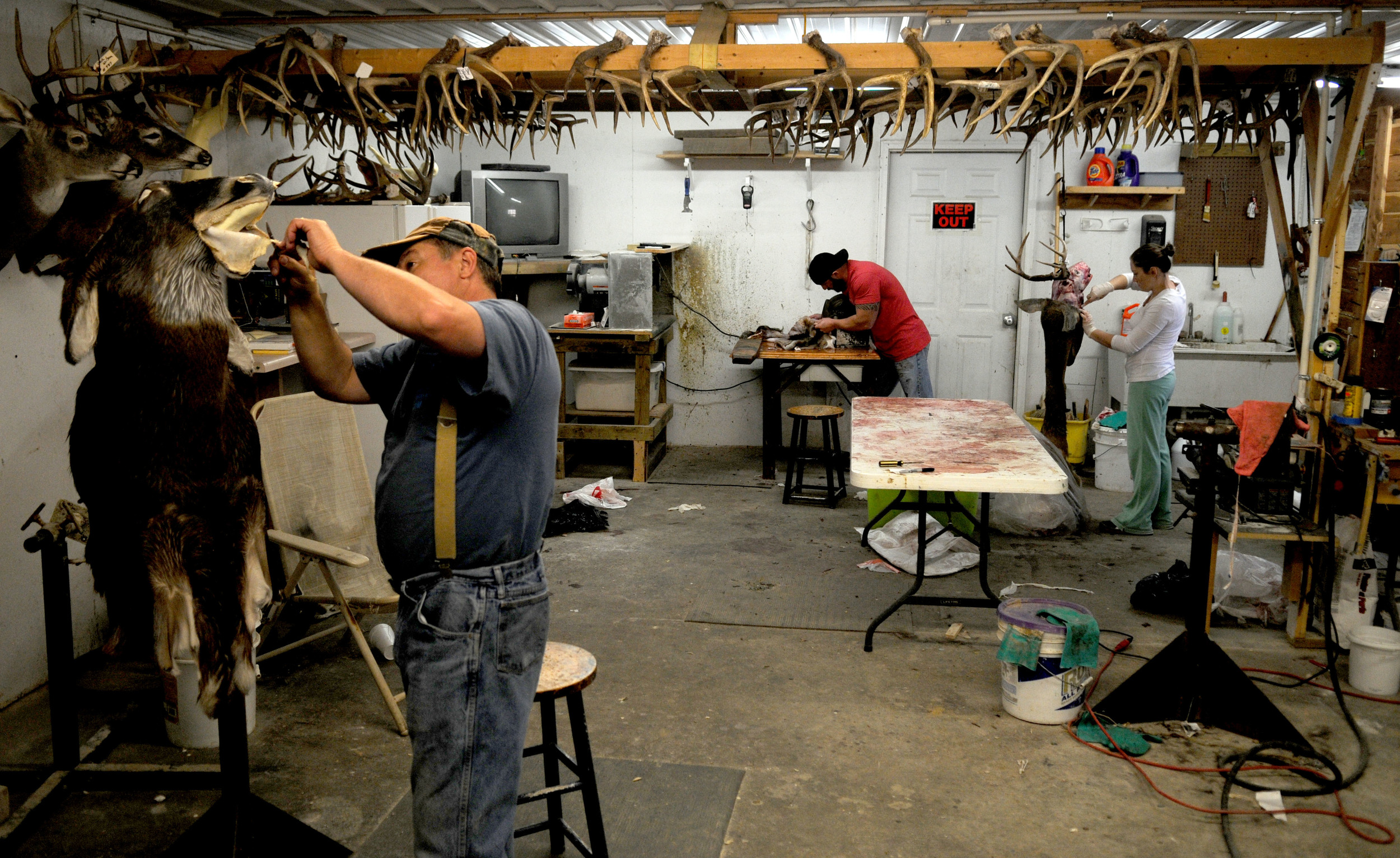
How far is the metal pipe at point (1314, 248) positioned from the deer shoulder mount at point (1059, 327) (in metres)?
2.74

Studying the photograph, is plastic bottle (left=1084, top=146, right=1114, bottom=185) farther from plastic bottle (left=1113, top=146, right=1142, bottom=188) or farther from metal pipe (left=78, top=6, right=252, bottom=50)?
metal pipe (left=78, top=6, right=252, bottom=50)

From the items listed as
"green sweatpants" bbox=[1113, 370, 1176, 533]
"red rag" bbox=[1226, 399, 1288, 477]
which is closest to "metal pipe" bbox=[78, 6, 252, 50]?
"red rag" bbox=[1226, 399, 1288, 477]

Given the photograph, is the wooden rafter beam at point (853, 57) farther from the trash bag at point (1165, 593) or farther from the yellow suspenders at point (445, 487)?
the yellow suspenders at point (445, 487)

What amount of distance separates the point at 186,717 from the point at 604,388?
4427 millimetres

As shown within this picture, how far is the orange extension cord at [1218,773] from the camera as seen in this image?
3.26 m

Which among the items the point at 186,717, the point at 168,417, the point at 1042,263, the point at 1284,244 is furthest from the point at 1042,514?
the point at 168,417

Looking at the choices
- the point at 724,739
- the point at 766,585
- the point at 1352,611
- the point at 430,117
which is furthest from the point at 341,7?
the point at 1352,611

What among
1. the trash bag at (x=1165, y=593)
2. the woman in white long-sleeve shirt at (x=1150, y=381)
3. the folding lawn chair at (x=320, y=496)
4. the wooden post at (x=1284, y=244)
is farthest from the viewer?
the woman in white long-sleeve shirt at (x=1150, y=381)

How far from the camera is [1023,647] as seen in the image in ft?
12.8

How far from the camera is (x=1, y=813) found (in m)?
3.14

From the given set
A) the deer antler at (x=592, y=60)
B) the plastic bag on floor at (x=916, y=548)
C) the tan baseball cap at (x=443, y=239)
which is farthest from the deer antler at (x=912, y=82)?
the tan baseball cap at (x=443, y=239)

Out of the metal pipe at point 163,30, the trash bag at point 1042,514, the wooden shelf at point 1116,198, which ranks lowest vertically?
the trash bag at point 1042,514

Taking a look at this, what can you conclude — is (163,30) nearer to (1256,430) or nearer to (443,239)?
(443,239)

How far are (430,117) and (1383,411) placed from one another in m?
4.24
